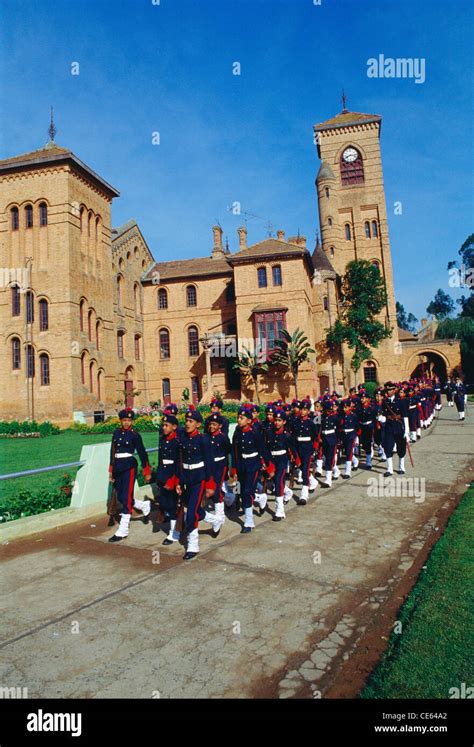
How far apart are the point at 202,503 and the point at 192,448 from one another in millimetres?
851

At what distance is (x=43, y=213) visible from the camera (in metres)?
29.3

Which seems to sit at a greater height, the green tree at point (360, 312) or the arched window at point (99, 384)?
the green tree at point (360, 312)

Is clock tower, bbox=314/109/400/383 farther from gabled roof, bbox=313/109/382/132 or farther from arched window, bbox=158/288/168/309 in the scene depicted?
arched window, bbox=158/288/168/309

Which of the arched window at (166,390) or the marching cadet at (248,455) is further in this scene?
the arched window at (166,390)

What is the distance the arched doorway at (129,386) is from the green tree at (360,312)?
56.7ft

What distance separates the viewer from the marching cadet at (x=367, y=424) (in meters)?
12.6

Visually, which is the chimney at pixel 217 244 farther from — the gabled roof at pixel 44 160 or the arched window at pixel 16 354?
the arched window at pixel 16 354

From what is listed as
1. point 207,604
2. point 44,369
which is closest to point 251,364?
point 44,369

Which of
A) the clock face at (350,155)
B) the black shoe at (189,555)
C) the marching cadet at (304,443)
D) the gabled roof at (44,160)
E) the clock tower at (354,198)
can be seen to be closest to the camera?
the black shoe at (189,555)

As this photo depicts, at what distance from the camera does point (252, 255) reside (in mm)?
34094

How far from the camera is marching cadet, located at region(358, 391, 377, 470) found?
12.6m

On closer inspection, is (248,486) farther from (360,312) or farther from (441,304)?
(441,304)

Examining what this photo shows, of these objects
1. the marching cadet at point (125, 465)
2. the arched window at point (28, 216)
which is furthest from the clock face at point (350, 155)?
the marching cadet at point (125, 465)
